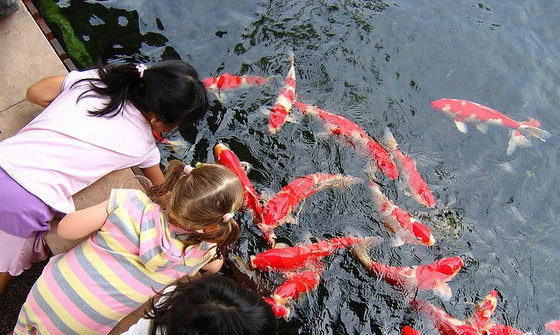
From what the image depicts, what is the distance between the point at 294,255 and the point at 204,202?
1.50 metres

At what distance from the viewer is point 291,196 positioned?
4.35 metres

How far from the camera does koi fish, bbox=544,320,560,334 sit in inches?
168

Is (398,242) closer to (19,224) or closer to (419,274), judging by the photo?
(419,274)

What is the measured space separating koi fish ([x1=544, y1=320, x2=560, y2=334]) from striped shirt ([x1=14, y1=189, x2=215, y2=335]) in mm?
3195

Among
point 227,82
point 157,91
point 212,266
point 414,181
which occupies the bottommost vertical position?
point 414,181

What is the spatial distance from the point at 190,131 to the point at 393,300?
2.34 meters

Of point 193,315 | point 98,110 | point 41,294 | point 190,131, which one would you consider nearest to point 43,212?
point 41,294

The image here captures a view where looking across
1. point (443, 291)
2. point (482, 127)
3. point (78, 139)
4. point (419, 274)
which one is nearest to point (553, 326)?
Result: point (443, 291)

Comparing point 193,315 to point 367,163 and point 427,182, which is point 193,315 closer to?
point 367,163

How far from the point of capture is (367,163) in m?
4.84

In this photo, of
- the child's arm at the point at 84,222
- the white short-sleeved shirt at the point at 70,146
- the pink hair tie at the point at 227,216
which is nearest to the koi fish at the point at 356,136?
the white short-sleeved shirt at the point at 70,146

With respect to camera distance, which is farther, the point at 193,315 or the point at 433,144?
the point at 433,144

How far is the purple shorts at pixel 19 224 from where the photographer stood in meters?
2.83

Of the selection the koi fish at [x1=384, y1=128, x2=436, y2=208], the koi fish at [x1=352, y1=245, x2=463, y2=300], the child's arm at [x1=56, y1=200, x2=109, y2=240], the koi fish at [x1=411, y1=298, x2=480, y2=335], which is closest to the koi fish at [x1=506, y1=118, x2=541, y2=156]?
the koi fish at [x1=384, y1=128, x2=436, y2=208]
